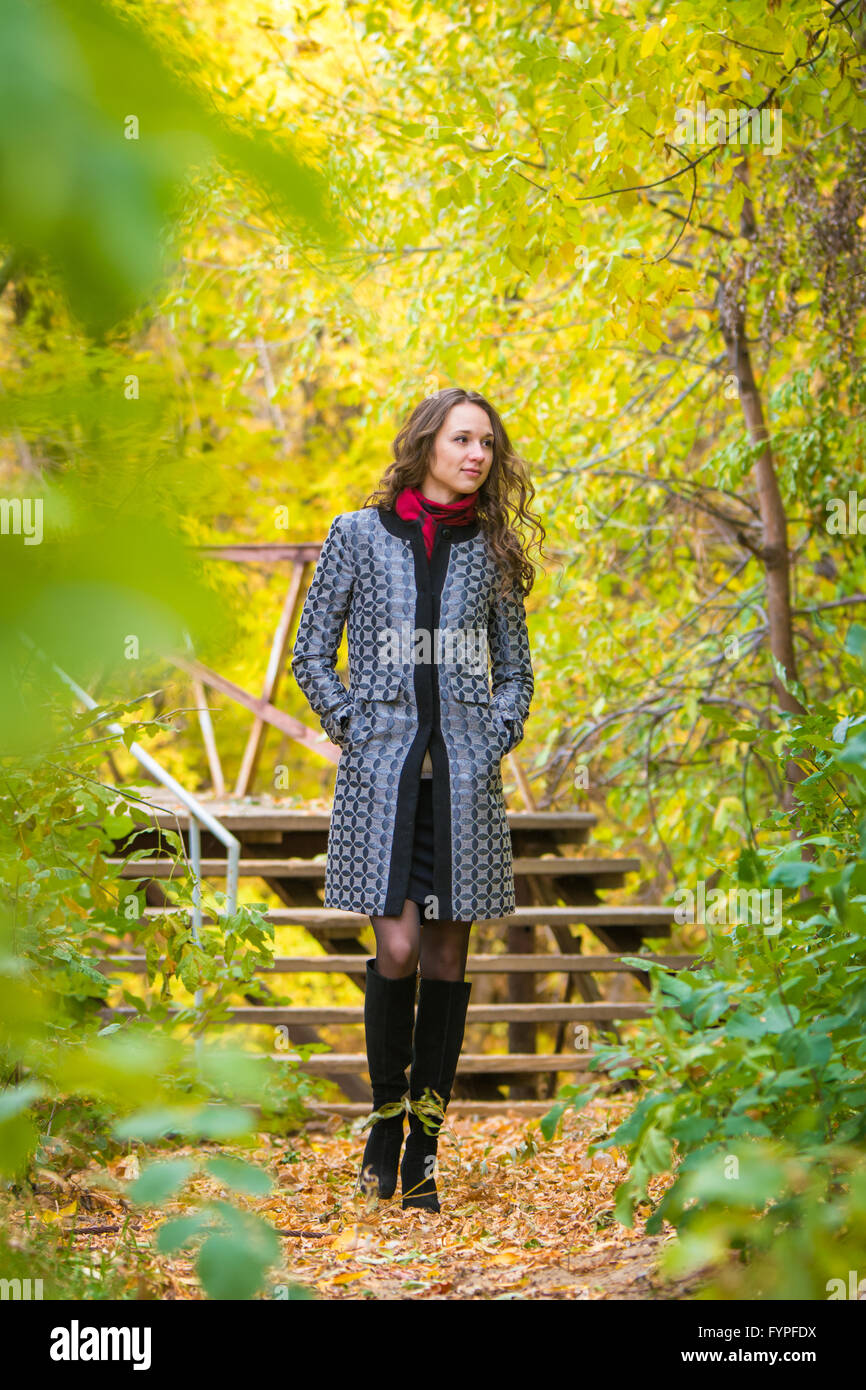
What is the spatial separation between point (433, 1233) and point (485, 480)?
166 cm

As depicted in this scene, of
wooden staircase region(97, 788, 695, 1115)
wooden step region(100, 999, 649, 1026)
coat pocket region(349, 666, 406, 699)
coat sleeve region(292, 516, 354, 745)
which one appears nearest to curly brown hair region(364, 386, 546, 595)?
coat sleeve region(292, 516, 354, 745)

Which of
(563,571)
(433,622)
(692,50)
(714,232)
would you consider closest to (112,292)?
(433,622)

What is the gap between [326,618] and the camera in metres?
2.84

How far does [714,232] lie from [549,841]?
2.61m

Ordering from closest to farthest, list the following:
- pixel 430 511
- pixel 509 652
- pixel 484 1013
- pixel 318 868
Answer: pixel 430 511 < pixel 509 652 < pixel 484 1013 < pixel 318 868

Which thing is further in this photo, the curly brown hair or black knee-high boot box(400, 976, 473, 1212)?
the curly brown hair

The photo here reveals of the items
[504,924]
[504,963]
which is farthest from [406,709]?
[504,924]

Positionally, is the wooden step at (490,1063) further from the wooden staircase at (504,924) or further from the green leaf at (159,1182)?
the green leaf at (159,1182)

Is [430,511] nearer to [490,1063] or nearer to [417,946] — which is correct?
[417,946]

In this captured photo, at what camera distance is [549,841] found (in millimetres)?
5520

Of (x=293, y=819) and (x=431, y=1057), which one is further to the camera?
(x=293, y=819)

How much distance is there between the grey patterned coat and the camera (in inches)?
106

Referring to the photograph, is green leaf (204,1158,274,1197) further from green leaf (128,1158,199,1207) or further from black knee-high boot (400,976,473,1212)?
black knee-high boot (400,976,473,1212)

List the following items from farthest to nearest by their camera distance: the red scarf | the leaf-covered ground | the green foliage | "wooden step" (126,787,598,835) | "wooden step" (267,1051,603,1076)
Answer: "wooden step" (126,787,598,835) < "wooden step" (267,1051,603,1076) < the red scarf < the leaf-covered ground < the green foliage
